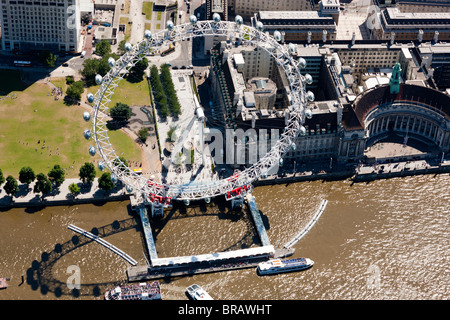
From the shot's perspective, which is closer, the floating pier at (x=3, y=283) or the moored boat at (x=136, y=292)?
the moored boat at (x=136, y=292)

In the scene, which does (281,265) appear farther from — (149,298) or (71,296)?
(71,296)

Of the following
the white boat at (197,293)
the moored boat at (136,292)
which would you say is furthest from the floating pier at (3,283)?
the white boat at (197,293)

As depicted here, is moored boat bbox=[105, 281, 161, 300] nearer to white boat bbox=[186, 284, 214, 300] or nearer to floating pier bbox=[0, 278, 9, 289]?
white boat bbox=[186, 284, 214, 300]

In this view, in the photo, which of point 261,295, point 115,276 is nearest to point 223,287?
point 261,295

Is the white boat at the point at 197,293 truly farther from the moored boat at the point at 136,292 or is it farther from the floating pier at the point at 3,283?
the floating pier at the point at 3,283

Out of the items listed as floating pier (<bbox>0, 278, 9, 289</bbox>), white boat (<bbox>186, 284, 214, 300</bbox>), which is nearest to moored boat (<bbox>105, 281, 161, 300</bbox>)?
white boat (<bbox>186, 284, 214, 300</bbox>)

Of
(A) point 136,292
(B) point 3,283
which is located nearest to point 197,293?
(A) point 136,292
